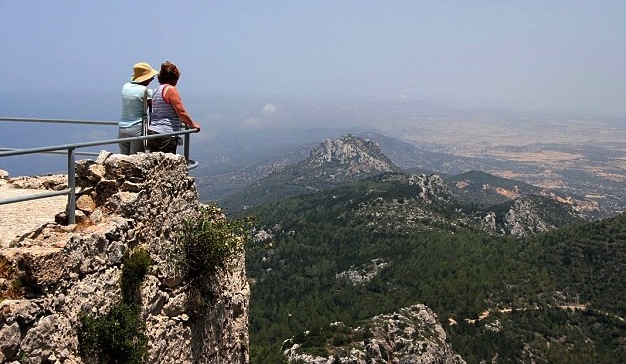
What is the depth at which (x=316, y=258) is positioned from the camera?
130m

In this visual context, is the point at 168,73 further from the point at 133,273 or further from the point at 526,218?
the point at 526,218

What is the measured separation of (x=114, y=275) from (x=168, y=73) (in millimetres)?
3824

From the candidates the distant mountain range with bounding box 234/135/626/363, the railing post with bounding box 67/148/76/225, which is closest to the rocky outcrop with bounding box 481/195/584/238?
the distant mountain range with bounding box 234/135/626/363

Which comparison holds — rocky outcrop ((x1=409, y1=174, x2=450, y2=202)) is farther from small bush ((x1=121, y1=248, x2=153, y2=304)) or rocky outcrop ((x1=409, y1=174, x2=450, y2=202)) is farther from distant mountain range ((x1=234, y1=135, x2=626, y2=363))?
small bush ((x1=121, y1=248, x2=153, y2=304))

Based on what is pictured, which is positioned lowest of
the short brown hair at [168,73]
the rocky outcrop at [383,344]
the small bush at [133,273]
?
the rocky outcrop at [383,344]

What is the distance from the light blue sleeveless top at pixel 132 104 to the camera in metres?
8.05

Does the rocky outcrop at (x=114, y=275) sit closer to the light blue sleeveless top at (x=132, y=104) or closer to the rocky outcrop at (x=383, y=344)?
the light blue sleeveless top at (x=132, y=104)

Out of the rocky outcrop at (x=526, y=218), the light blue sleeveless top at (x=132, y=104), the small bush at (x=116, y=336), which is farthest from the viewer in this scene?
the rocky outcrop at (x=526, y=218)

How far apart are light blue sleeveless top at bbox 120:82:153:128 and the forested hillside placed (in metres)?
33.5

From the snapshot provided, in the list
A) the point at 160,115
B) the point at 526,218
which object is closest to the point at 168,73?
the point at 160,115

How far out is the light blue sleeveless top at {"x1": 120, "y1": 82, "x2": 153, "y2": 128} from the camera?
8.05 meters

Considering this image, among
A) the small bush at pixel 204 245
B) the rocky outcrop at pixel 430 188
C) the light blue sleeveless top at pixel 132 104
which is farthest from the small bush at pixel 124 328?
the rocky outcrop at pixel 430 188

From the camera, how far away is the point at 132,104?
8.07 m

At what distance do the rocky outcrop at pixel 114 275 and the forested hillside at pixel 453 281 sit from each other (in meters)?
32.5
